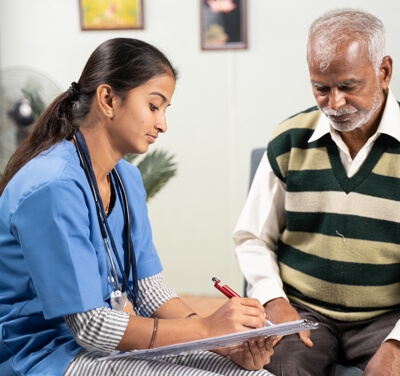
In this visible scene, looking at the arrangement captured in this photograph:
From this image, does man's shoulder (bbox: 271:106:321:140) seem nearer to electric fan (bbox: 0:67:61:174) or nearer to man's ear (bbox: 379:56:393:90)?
man's ear (bbox: 379:56:393:90)

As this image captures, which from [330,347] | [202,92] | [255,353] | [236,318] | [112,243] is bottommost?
[330,347]

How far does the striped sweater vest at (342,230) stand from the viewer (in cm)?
166

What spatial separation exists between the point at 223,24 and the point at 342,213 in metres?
2.05

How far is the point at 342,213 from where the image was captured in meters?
1.69

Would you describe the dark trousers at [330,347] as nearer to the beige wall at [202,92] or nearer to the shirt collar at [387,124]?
the shirt collar at [387,124]

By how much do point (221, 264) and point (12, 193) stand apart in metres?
2.55

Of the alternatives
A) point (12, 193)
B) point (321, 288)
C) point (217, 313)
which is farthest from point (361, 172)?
point (12, 193)

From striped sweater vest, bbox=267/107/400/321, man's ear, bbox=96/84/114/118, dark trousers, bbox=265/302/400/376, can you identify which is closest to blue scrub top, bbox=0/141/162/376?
man's ear, bbox=96/84/114/118

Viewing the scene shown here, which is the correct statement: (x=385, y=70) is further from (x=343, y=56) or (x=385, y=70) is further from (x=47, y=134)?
(x=47, y=134)

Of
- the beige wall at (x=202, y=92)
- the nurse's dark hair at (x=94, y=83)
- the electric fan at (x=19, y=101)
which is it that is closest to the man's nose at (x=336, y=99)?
the nurse's dark hair at (x=94, y=83)

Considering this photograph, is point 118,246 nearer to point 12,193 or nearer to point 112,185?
point 112,185

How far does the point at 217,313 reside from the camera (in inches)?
49.0

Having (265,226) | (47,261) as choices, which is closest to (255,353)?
(47,261)

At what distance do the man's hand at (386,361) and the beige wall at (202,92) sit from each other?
7.00ft
